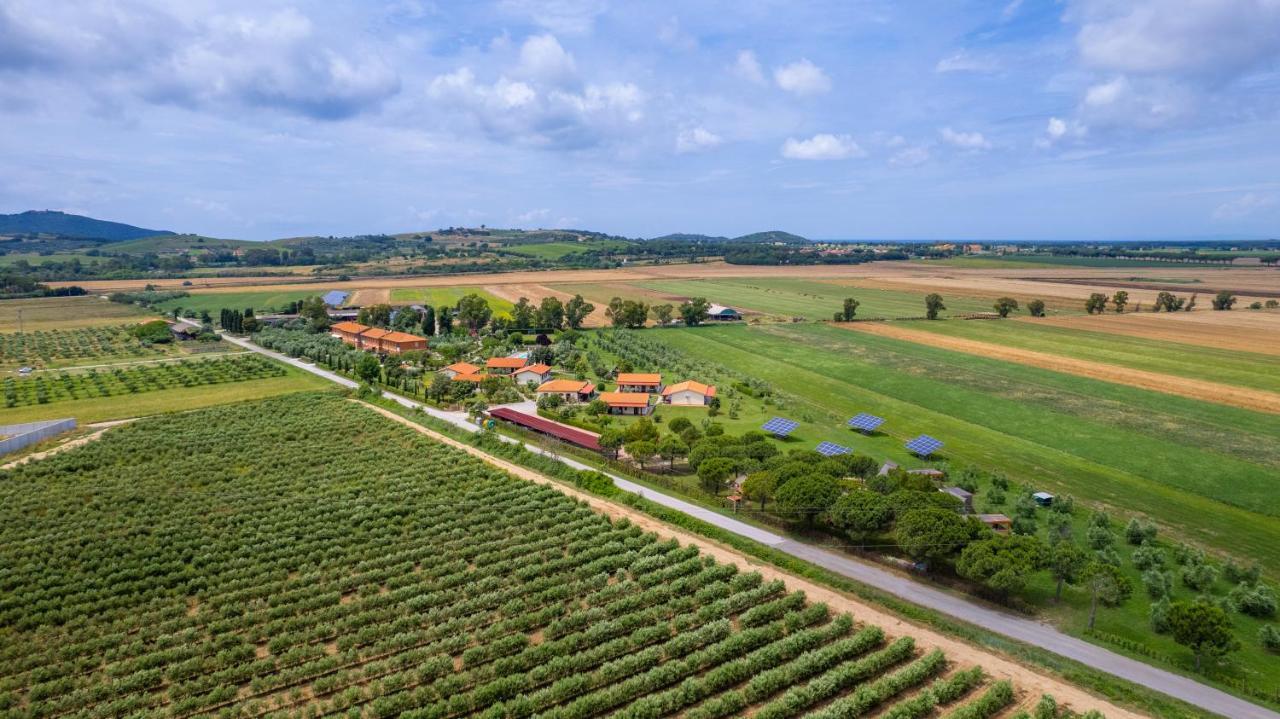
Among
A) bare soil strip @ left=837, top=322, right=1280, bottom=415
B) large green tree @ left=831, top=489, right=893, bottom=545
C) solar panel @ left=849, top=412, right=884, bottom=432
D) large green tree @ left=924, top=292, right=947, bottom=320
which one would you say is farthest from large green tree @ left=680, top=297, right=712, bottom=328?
large green tree @ left=831, top=489, right=893, bottom=545

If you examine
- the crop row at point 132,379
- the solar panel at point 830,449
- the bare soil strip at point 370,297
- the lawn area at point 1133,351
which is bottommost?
the solar panel at point 830,449

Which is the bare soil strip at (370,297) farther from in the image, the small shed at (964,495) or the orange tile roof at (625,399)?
the small shed at (964,495)

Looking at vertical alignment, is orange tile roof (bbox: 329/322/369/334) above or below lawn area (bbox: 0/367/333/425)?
above

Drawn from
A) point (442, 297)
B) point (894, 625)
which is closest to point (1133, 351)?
point (894, 625)

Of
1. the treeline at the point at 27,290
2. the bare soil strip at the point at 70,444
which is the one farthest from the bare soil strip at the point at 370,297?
the bare soil strip at the point at 70,444

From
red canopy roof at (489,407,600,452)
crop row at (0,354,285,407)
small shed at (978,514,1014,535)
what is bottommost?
small shed at (978,514,1014,535)

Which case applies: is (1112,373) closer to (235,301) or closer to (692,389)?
(692,389)

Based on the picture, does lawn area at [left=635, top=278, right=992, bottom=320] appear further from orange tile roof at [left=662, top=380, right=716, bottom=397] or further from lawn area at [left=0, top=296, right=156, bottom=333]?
lawn area at [left=0, top=296, right=156, bottom=333]
